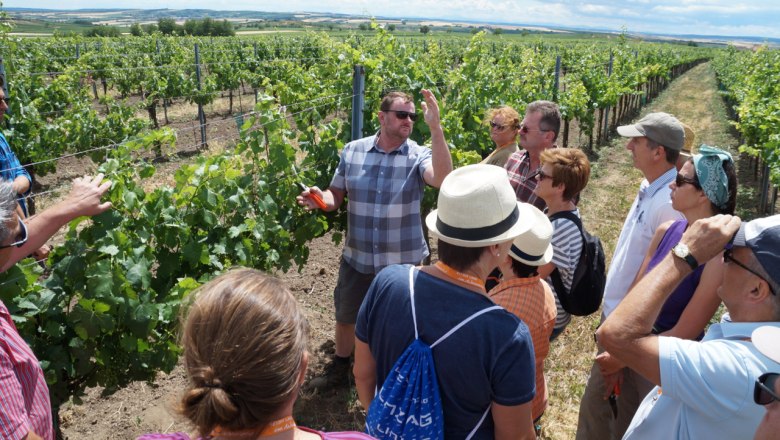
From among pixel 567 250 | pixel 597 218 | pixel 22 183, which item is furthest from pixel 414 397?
pixel 597 218

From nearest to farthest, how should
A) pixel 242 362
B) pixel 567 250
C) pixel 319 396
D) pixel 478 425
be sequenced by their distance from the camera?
pixel 242 362 → pixel 478 425 → pixel 567 250 → pixel 319 396

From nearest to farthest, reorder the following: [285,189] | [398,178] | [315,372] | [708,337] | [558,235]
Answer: [708,337] < [558,235] < [398,178] < [285,189] < [315,372]

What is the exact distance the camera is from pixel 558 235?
2.92m

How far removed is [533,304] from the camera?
234 centimetres

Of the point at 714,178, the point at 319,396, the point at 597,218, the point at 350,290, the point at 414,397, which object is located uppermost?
the point at 714,178

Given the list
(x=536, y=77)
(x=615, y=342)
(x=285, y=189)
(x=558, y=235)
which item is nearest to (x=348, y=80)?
(x=285, y=189)

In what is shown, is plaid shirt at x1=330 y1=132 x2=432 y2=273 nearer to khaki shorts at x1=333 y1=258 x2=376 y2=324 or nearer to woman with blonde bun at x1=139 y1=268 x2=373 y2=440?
khaki shorts at x1=333 y1=258 x2=376 y2=324

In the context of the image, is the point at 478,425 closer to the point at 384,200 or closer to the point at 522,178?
the point at 384,200

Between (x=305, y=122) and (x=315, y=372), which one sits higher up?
(x=305, y=122)

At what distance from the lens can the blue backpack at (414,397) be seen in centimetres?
178

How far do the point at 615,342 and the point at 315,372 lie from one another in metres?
3.10

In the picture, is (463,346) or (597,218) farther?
(597,218)

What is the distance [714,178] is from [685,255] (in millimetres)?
895

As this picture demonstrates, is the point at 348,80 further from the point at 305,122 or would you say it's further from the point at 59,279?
the point at 59,279
